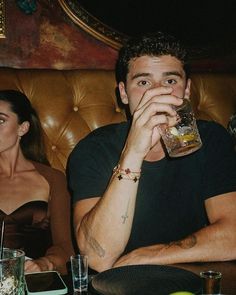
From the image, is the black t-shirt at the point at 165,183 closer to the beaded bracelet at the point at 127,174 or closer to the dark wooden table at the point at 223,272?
the beaded bracelet at the point at 127,174

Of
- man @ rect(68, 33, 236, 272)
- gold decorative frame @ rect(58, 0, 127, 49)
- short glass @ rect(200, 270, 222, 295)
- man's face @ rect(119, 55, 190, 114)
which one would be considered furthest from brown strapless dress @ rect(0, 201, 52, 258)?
short glass @ rect(200, 270, 222, 295)

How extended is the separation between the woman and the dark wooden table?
87 cm

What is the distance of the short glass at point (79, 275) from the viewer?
87cm

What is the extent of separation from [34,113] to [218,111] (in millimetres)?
1044

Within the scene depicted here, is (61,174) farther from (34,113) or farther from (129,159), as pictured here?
(129,159)

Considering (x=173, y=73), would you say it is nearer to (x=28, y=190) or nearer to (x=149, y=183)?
(x=149, y=183)

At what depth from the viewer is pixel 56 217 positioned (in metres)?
1.96

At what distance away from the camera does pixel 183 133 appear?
120 centimetres

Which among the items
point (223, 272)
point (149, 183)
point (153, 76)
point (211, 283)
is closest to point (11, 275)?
point (211, 283)

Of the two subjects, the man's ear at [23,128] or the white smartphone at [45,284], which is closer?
the white smartphone at [45,284]

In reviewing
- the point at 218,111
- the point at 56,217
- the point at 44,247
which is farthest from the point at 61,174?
the point at 218,111

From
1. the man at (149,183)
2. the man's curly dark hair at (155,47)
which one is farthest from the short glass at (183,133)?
the man's curly dark hair at (155,47)

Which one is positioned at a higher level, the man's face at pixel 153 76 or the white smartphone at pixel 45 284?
the man's face at pixel 153 76

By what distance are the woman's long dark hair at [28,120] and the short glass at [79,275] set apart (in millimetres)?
1310
